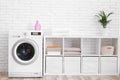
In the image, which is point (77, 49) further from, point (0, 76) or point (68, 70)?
point (0, 76)

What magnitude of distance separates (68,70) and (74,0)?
1.44 m

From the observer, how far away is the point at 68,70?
4801 millimetres

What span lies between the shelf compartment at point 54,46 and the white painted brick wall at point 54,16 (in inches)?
8.3

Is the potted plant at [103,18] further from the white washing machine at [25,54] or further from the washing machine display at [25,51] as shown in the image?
the washing machine display at [25,51]

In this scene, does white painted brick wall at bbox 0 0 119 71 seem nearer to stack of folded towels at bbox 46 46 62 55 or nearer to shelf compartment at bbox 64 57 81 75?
stack of folded towels at bbox 46 46 62 55

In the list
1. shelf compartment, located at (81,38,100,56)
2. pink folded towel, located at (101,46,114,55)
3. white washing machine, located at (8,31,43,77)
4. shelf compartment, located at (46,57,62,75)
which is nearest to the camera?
white washing machine, located at (8,31,43,77)

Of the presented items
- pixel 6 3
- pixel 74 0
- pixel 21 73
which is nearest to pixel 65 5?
pixel 74 0

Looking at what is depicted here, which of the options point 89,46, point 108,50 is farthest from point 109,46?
point 89,46

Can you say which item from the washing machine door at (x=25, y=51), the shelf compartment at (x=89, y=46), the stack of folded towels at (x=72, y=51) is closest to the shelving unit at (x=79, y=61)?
the stack of folded towels at (x=72, y=51)

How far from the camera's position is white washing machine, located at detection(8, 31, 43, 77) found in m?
4.51

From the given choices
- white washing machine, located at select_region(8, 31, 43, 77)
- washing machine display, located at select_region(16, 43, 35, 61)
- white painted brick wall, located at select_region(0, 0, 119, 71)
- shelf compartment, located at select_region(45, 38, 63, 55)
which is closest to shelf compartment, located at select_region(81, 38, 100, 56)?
white painted brick wall, located at select_region(0, 0, 119, 71)

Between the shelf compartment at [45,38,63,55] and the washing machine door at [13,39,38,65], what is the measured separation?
340 millimetres

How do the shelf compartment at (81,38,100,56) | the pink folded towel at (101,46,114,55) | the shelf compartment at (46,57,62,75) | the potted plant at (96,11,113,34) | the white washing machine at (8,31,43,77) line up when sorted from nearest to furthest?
the white washing machine at (8,31,43,77) < the shelf compartment at (46,57,62,75) < the pink folded towel at (101,46,114,55) < the potted plant at (96,11,113,34) < the shelf compartment at (81,38,100,56)

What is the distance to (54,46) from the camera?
4918 mm
